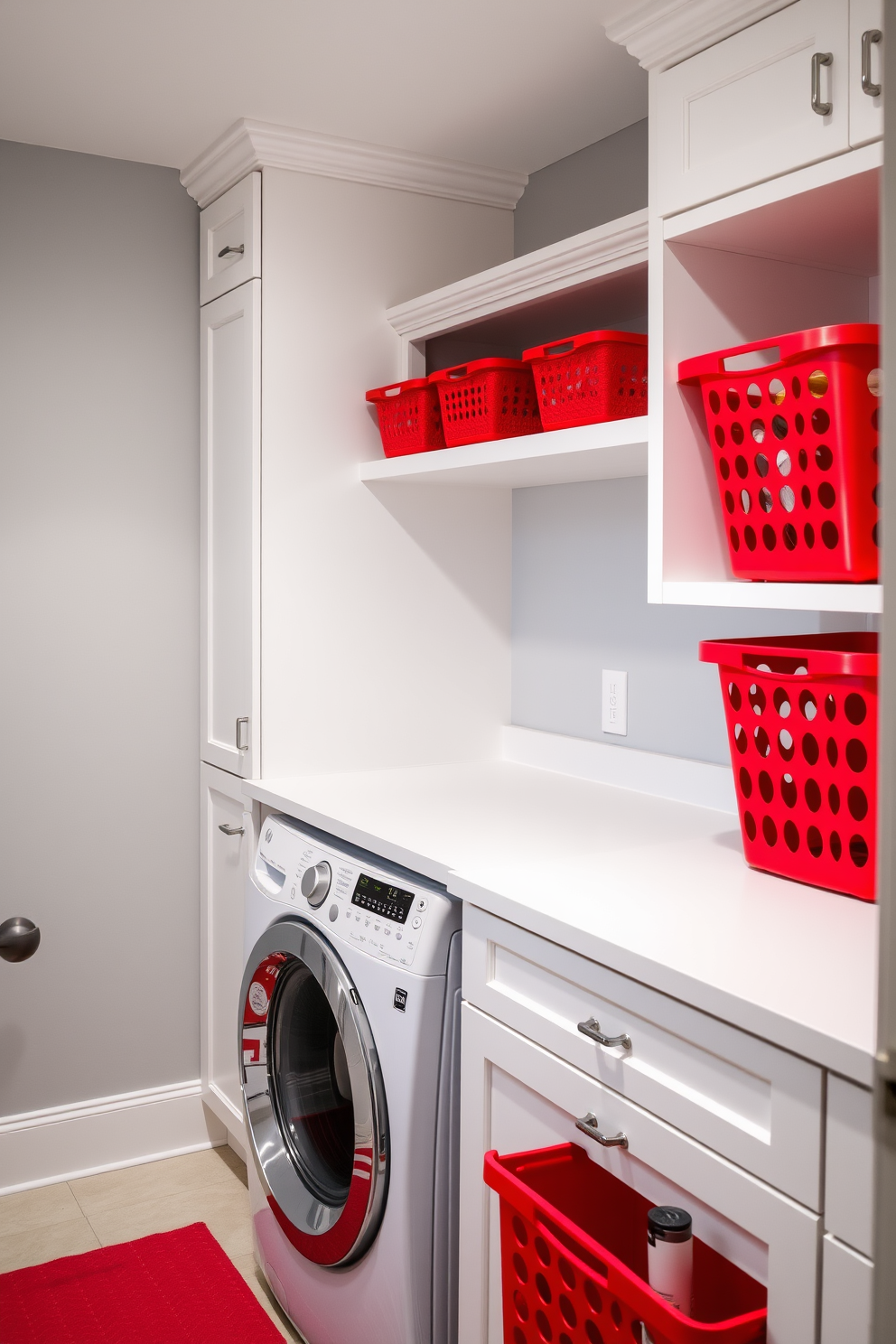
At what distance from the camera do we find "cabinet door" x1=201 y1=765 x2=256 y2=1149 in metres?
2.54

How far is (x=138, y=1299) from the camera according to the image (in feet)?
7.13

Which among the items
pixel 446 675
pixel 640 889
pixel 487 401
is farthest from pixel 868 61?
pixel 446 675

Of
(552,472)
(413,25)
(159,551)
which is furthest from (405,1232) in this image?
(413,25)

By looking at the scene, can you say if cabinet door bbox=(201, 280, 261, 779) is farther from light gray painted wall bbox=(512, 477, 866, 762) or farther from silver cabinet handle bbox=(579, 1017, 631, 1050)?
silver cabinet handle bbox=(579, 1017, 631, 1050)

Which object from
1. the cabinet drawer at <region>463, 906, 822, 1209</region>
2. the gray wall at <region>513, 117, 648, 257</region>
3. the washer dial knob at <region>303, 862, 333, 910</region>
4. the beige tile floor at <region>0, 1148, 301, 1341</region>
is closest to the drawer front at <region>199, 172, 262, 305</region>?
the gray wall at <region>513, 117, 648, 257</region>

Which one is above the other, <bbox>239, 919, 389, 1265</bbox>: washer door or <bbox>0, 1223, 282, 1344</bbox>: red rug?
<bbox>239, 919, 389, 1265</bbox>: washer door

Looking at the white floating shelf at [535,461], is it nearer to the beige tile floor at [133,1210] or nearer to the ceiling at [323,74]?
the ceiling at [323,74]

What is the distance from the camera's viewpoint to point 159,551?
2686 millimetres

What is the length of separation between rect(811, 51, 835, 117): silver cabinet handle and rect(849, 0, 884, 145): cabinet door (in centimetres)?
3

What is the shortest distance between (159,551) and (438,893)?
1.35 meters

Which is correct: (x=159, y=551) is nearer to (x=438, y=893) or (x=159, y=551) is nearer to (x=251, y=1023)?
(x=251, y=1023)

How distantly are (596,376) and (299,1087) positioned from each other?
55.2 inches

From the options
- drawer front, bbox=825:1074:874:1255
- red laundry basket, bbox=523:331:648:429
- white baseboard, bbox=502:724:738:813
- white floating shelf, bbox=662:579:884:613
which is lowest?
drawer front, bbox=825:1074:874:1255

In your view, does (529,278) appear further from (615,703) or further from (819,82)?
(615,703)
